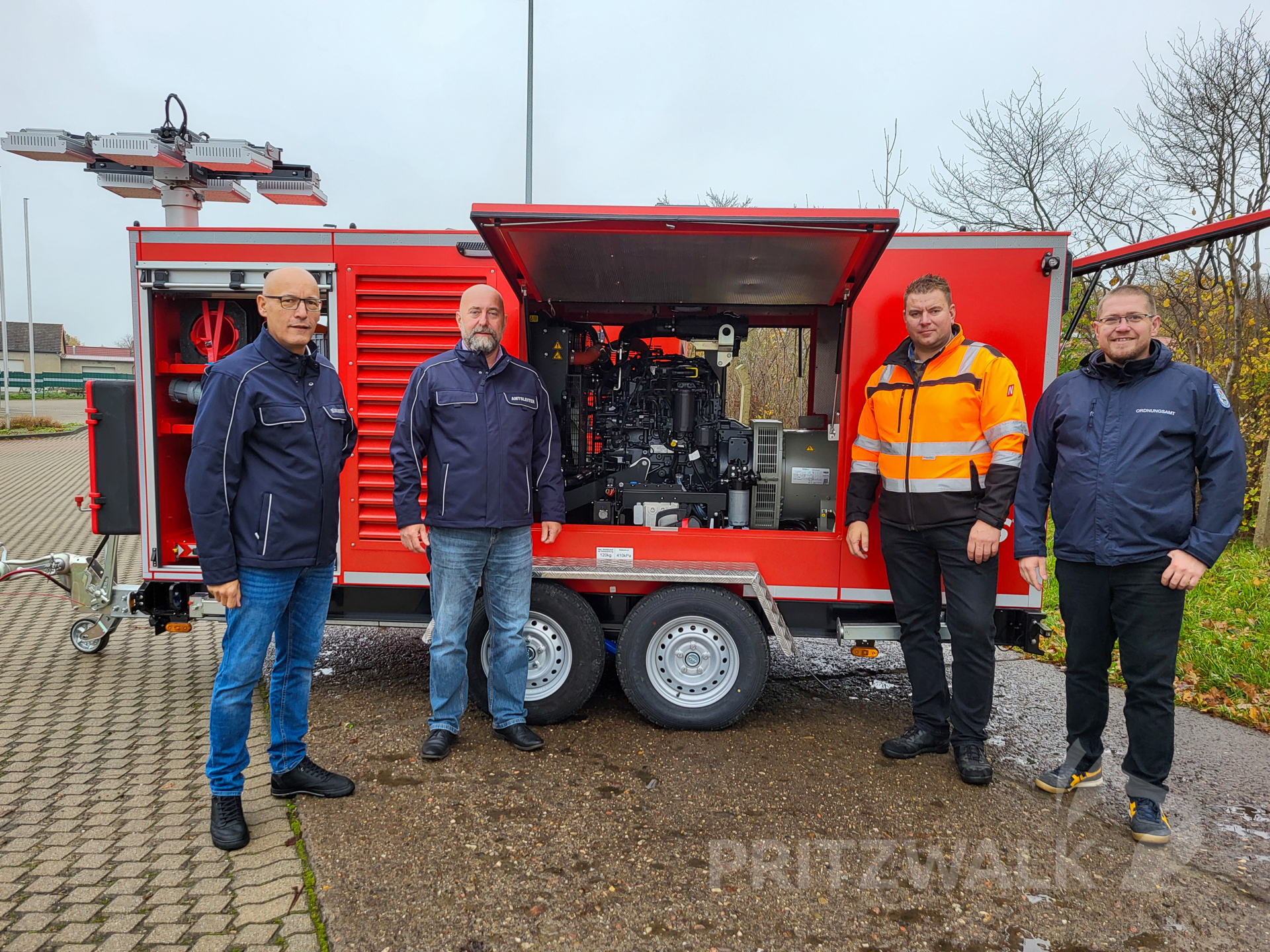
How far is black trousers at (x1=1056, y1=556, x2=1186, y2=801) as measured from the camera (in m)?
3.13

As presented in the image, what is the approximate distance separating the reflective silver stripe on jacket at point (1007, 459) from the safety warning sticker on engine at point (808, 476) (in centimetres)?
136

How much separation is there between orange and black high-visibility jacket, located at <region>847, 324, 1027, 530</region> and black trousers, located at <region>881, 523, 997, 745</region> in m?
0.11

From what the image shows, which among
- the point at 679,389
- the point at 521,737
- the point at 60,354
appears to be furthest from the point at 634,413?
the point at 60,354

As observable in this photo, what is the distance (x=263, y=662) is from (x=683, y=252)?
2609 millimetres

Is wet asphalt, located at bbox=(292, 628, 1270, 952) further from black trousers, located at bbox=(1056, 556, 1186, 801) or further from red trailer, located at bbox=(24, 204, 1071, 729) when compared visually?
red trailer, located at bbox=(24, 204, 1071, 729)

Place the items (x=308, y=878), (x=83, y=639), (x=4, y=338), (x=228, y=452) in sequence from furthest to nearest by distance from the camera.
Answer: (x=4, y=338)
(x=83, y=639)
(x=228, y=452)
(x=308, y=878)

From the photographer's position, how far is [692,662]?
4129 mm

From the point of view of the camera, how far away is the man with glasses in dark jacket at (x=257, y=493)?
2.92 meters

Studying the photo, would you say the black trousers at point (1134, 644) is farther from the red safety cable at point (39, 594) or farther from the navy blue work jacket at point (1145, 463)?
the red safety cable at point (39, 594)

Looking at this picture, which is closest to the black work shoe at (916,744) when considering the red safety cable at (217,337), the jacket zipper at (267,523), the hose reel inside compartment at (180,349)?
the jacket zipper at (267,523)

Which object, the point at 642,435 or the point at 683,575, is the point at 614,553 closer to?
the point at 683,575

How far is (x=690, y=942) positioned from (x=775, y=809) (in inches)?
37.6

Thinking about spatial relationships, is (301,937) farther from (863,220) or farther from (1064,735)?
(1064,735)

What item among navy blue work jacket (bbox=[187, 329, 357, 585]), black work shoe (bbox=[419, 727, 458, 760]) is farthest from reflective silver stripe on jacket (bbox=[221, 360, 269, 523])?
black work shoe (bbox=[419, 727, 458, 760])
